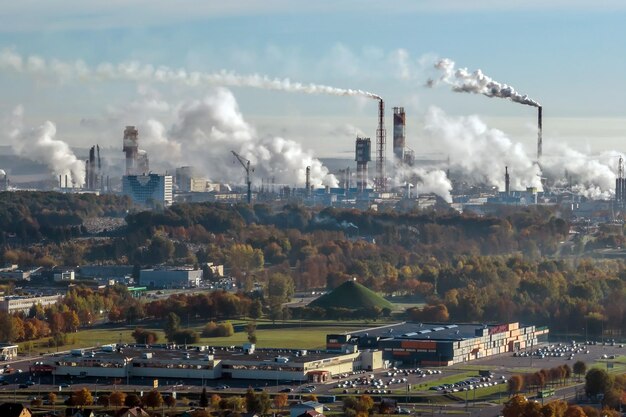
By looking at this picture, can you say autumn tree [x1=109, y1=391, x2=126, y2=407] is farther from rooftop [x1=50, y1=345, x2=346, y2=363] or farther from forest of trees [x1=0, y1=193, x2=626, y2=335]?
forest of trees [x1=0, y1=193, x2=626, y2=335]

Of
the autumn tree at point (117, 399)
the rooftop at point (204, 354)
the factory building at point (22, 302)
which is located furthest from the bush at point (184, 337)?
the autumn tree at point (117, 399)

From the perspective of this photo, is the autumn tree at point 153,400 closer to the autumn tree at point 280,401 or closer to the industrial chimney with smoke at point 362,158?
the autumn tree at point 280,401

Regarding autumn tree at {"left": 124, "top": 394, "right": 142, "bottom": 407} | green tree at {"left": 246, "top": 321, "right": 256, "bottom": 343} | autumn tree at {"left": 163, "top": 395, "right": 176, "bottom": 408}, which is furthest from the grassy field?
autumn tree at {"left": 124, "top": 394, "right": 142, "bottom": 407}

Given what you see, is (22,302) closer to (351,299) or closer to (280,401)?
(351,299)

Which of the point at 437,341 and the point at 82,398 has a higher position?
the point at 437,341

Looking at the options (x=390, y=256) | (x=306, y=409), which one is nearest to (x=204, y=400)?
(x=306, y=409)

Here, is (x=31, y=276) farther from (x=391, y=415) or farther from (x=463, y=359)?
(x=391, y=415)

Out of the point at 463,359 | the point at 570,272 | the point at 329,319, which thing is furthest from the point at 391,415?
the point at 570,272
